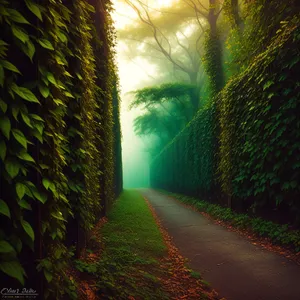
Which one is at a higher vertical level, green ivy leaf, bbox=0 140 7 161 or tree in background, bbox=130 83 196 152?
tree in background, bbox=130 83 196 152

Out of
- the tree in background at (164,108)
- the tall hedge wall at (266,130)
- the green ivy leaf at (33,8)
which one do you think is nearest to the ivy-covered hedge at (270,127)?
the tall hedge wall at (266,130)

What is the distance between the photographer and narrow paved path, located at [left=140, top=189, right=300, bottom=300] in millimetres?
3309

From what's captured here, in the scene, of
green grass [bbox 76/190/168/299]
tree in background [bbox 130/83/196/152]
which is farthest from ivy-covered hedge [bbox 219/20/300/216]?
tree in background [bbox 130/83/196/152]

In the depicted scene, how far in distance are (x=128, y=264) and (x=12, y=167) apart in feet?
9.59

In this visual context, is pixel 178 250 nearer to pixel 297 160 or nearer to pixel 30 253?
pixel 297 160

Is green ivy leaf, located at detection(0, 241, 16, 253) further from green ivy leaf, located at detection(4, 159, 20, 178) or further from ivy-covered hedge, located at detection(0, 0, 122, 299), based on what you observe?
green ivy leaf, located at detection(4, 159, 20, 178)

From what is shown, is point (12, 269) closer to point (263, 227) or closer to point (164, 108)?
point (263, 227)

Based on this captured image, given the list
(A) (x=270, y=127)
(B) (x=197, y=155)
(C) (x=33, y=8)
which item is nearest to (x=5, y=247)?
(C) (x=33, y=8)

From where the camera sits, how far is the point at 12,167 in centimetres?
179

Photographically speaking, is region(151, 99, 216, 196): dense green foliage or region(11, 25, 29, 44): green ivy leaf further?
region(151, 99, 216, 196): dense green foliage

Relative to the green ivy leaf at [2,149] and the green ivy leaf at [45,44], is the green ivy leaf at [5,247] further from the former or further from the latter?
the green ivy leaf at [45,44]

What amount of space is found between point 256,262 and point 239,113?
4.66 metres

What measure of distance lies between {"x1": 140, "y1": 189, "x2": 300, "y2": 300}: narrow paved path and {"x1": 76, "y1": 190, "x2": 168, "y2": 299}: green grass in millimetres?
669

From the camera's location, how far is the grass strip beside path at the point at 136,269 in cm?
315
